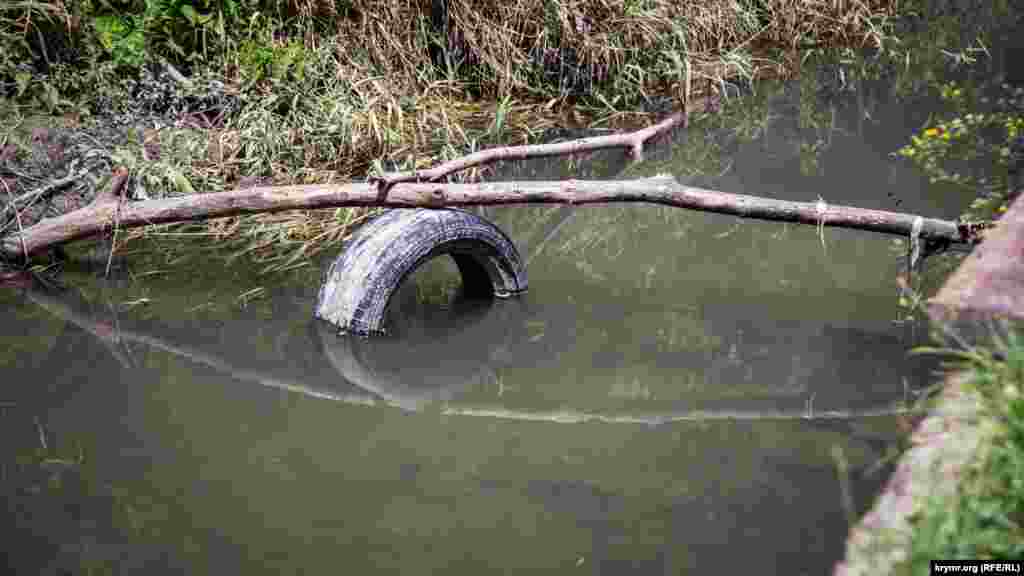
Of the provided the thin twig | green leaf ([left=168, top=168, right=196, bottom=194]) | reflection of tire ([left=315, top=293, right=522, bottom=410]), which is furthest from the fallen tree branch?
the thin twig

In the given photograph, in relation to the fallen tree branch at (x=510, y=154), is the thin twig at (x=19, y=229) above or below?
below

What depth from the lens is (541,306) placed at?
5.29 metres

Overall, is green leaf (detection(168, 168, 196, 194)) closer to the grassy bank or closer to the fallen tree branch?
the grassy bank

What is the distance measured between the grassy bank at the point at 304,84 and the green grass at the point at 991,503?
425cm

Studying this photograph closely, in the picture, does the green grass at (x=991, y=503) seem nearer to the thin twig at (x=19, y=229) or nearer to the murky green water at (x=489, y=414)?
the murky green water at (x=489, y=414)

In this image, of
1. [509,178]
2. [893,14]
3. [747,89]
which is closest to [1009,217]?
[509,178]

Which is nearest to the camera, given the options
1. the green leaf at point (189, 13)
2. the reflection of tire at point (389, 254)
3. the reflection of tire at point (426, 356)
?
the reflection of tire at point (426, 356)

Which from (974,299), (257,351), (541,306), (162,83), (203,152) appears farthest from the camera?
(162,83)

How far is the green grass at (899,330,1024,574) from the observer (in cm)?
226

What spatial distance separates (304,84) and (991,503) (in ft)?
20.0

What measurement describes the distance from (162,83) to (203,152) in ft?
2.74

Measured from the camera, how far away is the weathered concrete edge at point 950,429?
2350 millimetres

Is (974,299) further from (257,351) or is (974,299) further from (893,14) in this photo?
(893,14)

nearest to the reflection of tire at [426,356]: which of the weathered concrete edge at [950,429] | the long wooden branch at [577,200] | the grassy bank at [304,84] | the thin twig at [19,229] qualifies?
the long wooden branch at [577,200]
